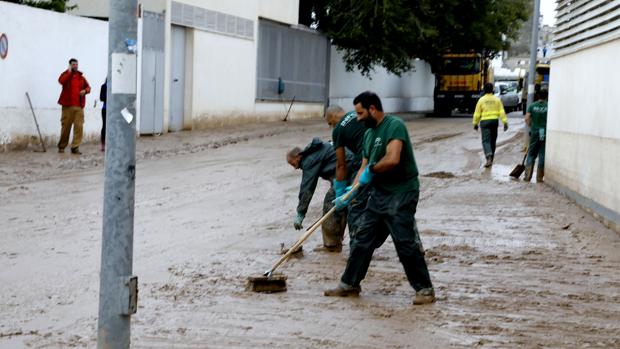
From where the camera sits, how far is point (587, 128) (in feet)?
49.5

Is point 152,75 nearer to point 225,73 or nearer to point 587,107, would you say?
point 225,73

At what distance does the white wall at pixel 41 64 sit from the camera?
66.2ft

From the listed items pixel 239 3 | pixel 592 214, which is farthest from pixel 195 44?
pixel 592 214

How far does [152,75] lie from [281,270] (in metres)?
17.1

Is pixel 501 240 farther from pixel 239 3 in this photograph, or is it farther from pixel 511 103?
pixel 511 103

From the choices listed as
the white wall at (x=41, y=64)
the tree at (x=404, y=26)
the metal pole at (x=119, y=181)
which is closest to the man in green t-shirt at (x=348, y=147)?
the metal pole at (x=119, y=181)

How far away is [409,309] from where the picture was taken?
8.47m

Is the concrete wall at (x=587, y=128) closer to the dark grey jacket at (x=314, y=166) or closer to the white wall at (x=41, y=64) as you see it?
the dark grey jacket at (x=314, y=166)

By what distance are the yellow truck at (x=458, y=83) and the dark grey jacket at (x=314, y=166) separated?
35006 millimetres

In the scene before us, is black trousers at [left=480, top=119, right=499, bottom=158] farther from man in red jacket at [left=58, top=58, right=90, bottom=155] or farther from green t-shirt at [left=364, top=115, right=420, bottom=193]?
green t-shirt at [left=364, top=115, right=420, bottom=193]

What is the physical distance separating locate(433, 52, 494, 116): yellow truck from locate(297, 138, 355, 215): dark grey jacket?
35006mm

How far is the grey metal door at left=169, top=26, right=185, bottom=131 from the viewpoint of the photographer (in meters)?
28.1

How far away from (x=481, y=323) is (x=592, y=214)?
6.81 metres

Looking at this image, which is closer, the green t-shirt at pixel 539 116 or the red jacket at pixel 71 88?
the green t-shirt at pixel 539 116
